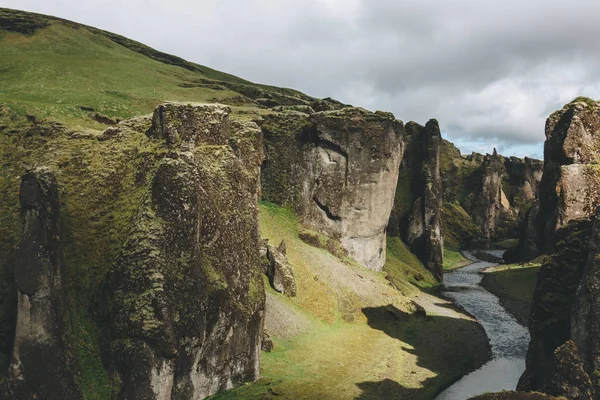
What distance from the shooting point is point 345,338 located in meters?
49.3

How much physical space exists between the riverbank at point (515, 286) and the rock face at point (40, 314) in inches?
2436

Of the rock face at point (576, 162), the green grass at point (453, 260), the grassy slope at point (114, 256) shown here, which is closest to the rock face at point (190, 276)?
the grassy slope at point (114, 256)

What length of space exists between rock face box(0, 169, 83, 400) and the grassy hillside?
15.2m

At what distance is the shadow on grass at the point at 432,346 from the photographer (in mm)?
37938

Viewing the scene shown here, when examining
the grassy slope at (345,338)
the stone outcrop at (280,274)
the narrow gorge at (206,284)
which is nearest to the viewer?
the narrow gorge at (206,284)

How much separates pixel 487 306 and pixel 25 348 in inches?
2866

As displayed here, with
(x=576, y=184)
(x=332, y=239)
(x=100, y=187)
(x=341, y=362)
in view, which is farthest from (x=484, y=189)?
(x=100, y=187)

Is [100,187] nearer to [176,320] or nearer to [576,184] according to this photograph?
[176,320]

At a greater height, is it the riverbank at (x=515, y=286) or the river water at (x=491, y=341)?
the riverbank at (x=515, y=286)

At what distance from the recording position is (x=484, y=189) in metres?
192

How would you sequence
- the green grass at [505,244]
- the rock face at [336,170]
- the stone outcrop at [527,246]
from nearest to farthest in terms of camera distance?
the rock face at [336,170] < the stone outcrop at [527,246] < the green grass at [505,244]

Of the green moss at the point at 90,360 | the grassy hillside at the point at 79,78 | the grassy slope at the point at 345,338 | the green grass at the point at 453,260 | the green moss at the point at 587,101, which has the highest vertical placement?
the green moss at the point at 587,101

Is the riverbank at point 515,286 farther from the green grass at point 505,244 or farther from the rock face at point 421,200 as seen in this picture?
the green grass at point 505,244

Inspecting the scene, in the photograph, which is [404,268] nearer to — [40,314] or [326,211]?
[326,211]
